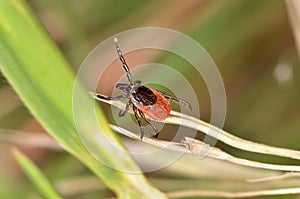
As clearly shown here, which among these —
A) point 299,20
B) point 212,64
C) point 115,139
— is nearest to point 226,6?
point 212,64

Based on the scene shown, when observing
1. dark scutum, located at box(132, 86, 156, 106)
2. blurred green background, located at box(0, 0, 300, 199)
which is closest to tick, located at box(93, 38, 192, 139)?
dark scutum, located at box(132, 86, 156, 106)

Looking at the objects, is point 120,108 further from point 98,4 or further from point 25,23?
point 98,4

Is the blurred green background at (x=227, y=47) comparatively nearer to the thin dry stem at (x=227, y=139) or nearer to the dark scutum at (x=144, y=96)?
the dark scutum at (x=144, y=96)

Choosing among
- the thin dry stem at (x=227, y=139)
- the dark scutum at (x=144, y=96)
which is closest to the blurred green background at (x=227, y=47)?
the dark scutum at (x=144, y=96)

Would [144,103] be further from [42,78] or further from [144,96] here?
[42,78]

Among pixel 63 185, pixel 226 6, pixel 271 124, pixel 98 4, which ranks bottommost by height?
pixel 271 124

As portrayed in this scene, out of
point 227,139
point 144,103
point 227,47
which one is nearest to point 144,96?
point 144,103
